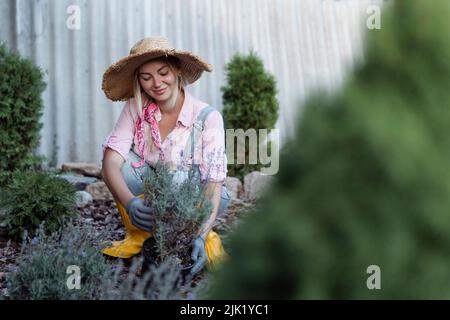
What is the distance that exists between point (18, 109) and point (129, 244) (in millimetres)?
2327

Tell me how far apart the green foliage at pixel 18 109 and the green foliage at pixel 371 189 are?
5.19 meters

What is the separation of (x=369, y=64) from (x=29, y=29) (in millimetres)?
6375

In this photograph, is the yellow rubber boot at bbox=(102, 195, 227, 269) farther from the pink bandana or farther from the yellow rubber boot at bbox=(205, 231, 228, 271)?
the pink bandana

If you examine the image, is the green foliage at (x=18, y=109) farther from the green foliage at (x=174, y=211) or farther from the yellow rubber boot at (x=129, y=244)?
the green foliage at (x=174, y=211)

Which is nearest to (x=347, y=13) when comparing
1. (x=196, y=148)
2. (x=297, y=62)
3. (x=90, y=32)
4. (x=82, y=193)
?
(x=297, y=62)

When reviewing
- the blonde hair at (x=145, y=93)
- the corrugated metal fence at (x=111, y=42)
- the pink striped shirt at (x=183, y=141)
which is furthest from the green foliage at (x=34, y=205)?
the corrugated metal fence at (x=111, y=42)

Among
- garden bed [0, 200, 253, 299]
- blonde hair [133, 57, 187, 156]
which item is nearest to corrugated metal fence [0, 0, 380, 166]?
garden bed [0, 200, 253, 299]

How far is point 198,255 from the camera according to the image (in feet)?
12.1

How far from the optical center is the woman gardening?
397 cm

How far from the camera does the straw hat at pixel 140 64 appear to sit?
13.1 ft

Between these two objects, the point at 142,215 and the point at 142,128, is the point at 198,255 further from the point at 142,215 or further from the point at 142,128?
the point at 142,128

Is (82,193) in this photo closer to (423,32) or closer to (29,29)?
(29,29)

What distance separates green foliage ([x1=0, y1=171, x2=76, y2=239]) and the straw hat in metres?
0.77

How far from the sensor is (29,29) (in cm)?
698
